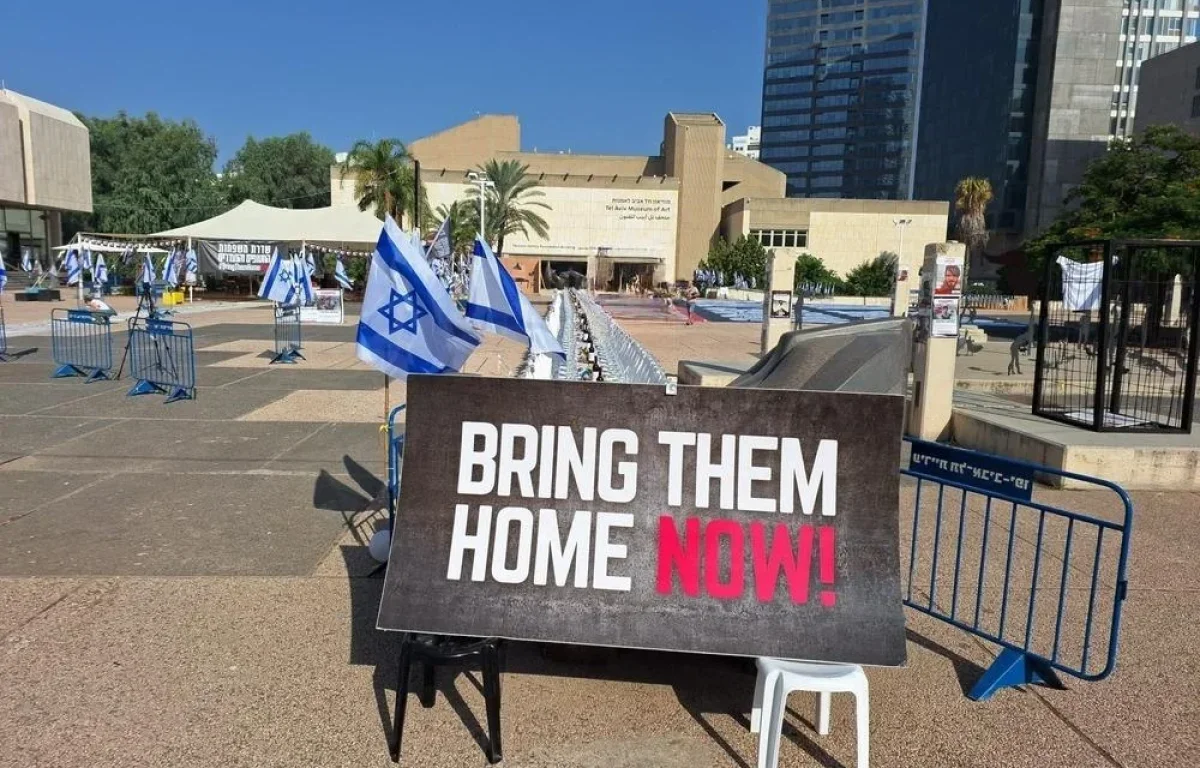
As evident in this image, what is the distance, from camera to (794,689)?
3.12 m

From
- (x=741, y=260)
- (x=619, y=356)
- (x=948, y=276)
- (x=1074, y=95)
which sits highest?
(x=1074, y=95)

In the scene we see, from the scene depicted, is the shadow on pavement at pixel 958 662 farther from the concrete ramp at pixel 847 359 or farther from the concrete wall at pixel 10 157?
the concrete wall at pixel 10 157

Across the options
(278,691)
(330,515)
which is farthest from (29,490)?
(278,691)

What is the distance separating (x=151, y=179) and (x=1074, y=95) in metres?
92.3

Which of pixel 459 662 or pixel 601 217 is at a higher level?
pixel 601 217

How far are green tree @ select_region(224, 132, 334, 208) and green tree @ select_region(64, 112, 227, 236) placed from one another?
727 cm

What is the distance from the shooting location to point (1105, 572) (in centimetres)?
536

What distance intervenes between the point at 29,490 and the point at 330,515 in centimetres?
270

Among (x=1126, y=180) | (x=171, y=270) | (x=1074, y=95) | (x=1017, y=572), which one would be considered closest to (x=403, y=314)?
(x=1017, y=572)

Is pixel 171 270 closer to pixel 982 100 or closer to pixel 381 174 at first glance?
pixel 381 174

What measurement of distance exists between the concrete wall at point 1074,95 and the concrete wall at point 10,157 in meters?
91.7

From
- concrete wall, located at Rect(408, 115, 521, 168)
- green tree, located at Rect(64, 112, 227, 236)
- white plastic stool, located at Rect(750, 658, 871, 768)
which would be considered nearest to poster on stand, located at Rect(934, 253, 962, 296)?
white plastic stool, located at Rect(750, 658, 871, 768)

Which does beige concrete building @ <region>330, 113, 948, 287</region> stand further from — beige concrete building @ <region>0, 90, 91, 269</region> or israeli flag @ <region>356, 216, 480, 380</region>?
israeli flag @ <region>356, 216, 480, 380</region>

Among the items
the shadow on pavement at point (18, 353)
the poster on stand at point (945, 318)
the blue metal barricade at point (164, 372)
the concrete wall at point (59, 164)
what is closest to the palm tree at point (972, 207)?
the poster on stand at point (945, 318)
